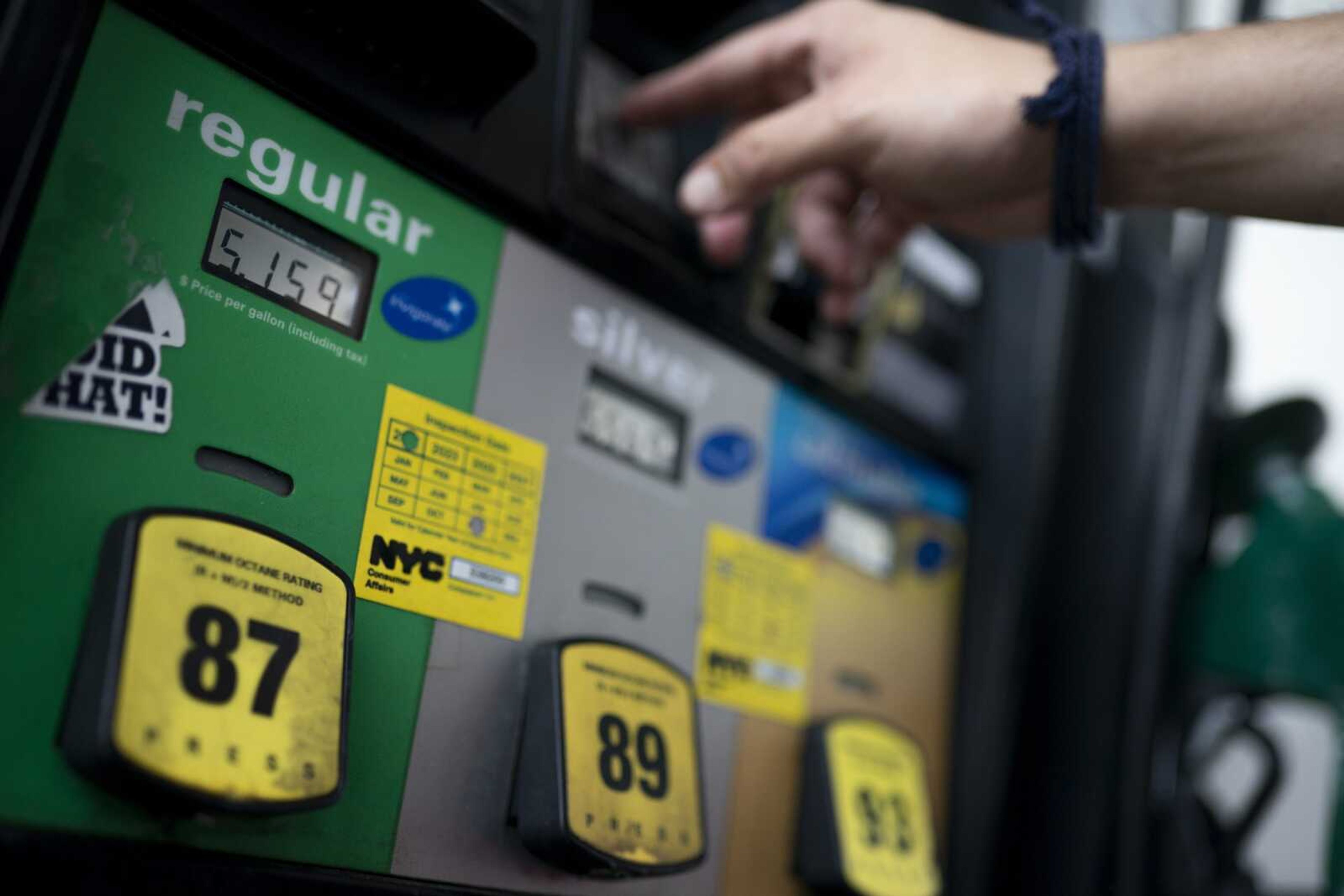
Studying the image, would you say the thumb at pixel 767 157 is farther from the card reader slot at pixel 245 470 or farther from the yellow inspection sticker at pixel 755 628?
the card reader slot at pixel 245 470

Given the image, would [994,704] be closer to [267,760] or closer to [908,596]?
[908,596]

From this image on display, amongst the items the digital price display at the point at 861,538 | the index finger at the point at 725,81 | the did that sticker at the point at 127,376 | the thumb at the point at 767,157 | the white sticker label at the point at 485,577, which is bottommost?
the white sticker label at the point at 485,577

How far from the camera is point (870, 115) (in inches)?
36.0

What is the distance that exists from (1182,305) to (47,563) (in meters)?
1.40

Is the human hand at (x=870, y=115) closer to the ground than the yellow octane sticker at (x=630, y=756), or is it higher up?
higher up

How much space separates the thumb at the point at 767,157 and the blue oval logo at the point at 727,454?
0.20 meters

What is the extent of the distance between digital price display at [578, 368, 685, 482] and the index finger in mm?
295

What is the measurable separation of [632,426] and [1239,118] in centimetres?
53

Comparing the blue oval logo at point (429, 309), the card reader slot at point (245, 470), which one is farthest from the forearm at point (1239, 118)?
the card reader slot at point (245, 470)

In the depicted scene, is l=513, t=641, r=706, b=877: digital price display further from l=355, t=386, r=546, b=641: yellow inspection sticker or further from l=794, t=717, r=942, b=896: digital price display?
l=794, t=717, r=942, b=896: digital price display

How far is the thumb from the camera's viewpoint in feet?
3.06

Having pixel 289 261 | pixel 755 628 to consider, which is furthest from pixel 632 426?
pixel 289 261

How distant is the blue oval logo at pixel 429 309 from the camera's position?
769 millimetres

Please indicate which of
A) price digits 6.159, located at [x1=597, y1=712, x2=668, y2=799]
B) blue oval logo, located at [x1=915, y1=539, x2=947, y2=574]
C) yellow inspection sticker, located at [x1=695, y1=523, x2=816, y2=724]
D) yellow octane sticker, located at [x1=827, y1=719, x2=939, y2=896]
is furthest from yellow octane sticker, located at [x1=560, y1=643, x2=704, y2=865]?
blue oval logo, located at [x1=915, y1=539, x2=947, y2=574]
